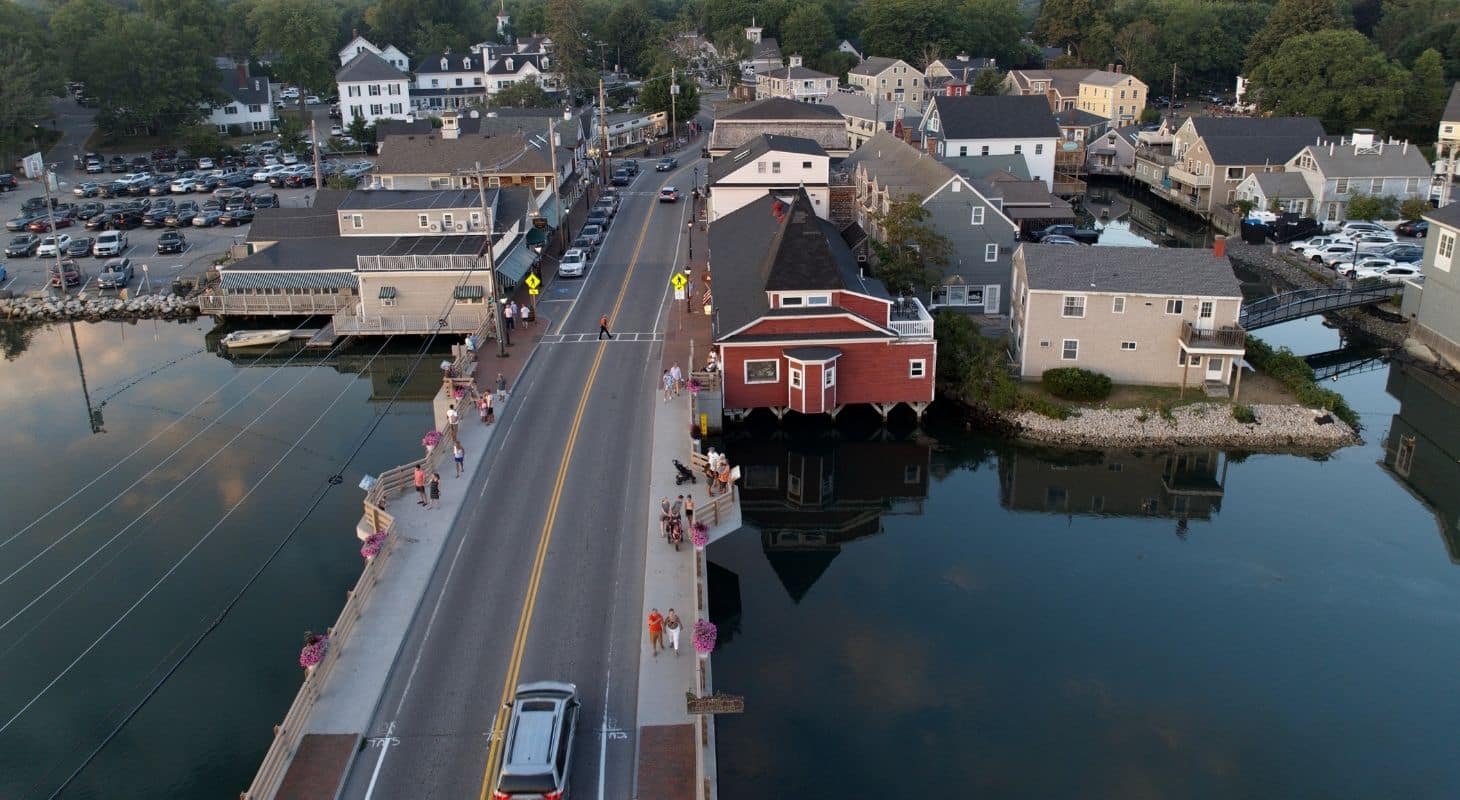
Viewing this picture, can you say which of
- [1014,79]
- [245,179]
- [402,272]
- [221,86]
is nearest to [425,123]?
[245,179]

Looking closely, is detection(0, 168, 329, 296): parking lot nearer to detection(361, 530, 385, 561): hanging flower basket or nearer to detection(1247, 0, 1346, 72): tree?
detection(361, 530, 385, 561): hanging flower basket

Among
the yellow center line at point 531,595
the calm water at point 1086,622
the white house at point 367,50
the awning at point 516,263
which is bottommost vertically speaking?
the calm water at point 1086,622

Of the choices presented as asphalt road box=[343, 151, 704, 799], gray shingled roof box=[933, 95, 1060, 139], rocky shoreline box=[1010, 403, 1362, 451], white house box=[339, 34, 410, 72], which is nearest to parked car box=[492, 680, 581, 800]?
asphalt road box=[343, 151, 704, 799]

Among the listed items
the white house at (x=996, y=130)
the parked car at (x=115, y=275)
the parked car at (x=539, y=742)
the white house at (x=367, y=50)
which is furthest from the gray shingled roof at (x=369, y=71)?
the parked car at (x=539, y=742)

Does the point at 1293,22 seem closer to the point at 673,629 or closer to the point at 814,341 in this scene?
the point at 814,341

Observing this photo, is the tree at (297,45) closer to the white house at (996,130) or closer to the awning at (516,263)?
the white house at (996,130)

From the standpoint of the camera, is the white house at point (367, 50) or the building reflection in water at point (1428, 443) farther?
the white house at point (367, 50)
